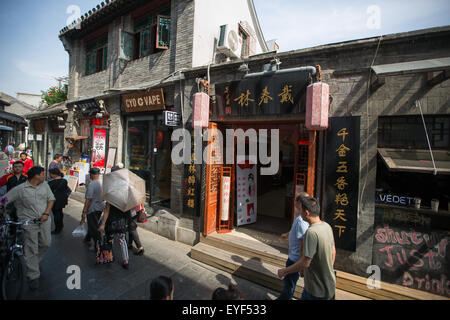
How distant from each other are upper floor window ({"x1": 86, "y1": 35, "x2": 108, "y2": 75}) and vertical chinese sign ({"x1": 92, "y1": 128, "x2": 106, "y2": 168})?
318cm

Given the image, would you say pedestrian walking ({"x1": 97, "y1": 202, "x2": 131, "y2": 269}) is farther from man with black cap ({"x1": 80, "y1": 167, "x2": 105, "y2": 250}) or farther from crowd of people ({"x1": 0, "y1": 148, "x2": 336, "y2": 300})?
man with black cap ({"x1": 80, "y1": 167, "x2": 105, "y2": 250})

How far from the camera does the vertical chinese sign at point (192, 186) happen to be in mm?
6094

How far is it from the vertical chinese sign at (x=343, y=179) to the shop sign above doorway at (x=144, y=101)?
5.41 meters

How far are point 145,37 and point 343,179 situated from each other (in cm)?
866

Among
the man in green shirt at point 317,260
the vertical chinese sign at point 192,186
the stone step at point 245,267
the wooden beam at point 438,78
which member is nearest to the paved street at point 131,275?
the stone step at point 245,267

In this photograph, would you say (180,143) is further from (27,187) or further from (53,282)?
(53,282)

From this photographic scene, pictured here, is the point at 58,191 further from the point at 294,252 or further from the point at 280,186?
the point at 280,186

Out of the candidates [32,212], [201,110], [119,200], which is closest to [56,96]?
[32,212]

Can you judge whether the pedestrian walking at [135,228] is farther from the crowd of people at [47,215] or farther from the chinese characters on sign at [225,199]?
the chinese characters on sign at [225,199]

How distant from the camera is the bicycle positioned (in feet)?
11.4

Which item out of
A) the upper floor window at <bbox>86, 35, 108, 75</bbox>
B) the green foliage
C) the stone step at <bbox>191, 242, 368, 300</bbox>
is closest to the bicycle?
the stone step at <bbox>191, 242, 368, 300</bbox>

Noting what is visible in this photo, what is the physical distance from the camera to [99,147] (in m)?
9.38
